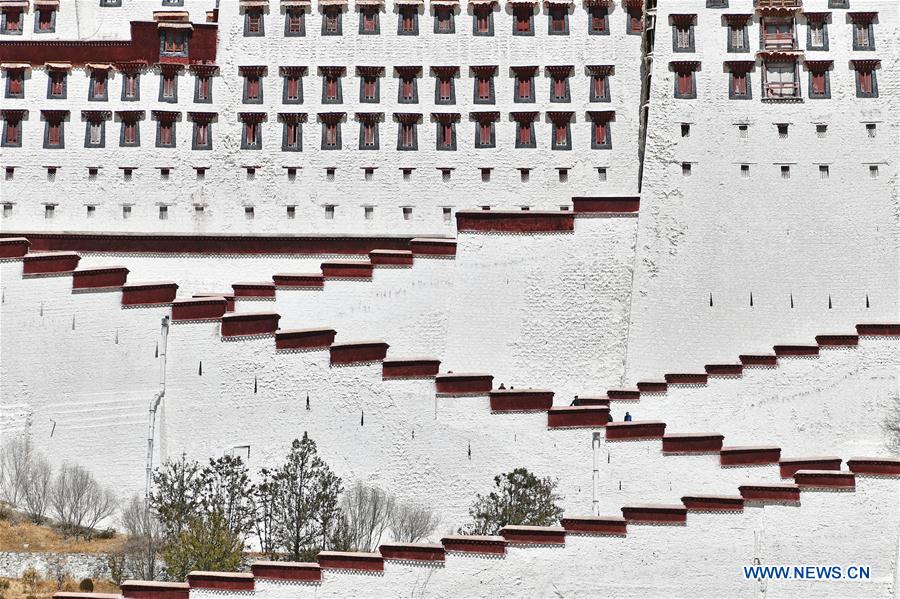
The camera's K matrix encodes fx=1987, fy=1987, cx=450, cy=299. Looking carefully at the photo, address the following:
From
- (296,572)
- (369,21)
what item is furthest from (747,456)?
(369,21)

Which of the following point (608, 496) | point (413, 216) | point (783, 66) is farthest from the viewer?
point (413, 216)

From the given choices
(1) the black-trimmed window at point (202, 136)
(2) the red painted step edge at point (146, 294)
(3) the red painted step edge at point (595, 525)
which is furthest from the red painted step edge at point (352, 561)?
(1) the black-trimmed window at point (202, 136)

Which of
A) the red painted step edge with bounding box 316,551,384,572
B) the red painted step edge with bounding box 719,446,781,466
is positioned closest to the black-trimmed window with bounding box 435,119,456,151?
the red painted step edge with bounding box 719,446,781,466

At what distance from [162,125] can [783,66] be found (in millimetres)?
15489

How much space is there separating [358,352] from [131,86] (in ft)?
55.1

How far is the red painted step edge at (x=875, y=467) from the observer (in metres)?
33.2

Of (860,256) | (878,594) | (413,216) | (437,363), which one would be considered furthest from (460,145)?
(878,594)

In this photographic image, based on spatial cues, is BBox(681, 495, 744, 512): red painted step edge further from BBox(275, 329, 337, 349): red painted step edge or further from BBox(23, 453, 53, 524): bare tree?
BBox(23, 453, 53, 524): bare tree

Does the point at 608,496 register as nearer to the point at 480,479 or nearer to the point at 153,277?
the point at 480,479

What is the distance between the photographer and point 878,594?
3238cm

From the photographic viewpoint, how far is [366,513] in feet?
114

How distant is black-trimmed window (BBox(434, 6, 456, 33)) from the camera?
166ft

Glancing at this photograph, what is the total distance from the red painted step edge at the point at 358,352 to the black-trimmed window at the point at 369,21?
644 inches

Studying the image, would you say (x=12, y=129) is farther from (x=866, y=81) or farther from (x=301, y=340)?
(x=866, y=81)
